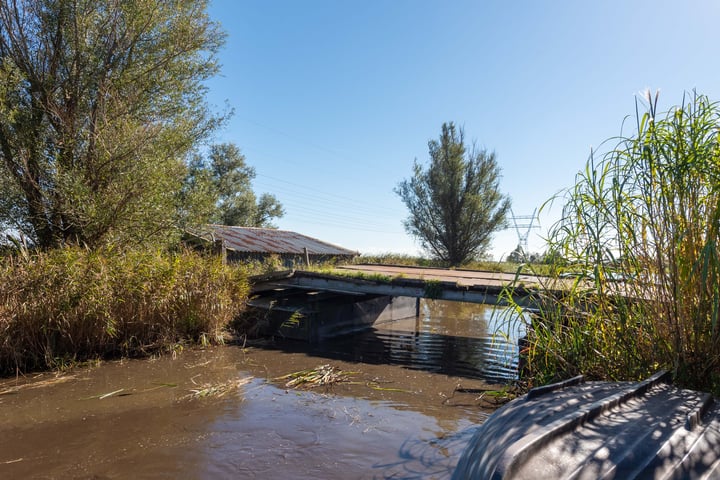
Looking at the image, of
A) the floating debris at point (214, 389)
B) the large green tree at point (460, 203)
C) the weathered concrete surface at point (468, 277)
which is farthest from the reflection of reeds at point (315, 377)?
the large green tree at point (460, 203)

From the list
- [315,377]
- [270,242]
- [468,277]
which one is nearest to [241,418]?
[315,377]

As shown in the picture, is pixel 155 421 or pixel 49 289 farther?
pixel 49 289

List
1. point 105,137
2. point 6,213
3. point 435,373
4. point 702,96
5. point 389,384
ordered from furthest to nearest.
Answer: point 105,137 < point 6,213 < point 435,373 < point 389,384 < point 702,96

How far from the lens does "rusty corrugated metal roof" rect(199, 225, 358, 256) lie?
67.2 feet

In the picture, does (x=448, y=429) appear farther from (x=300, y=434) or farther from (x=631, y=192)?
(x=631, y=192)

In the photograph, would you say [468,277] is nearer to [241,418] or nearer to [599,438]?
[241,418]

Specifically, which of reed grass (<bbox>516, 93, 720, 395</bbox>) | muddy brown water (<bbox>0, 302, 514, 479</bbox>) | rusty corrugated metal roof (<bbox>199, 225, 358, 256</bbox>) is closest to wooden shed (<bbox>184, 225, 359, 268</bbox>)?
rusty corrugated metal roof (<bbox>199, 225, 358, 256</bbox>)

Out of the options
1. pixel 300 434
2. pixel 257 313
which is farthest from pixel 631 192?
pixel 257 313

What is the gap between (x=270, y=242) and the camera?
906 inches

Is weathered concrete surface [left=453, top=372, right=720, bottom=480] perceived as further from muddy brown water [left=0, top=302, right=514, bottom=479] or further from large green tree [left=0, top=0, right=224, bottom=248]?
large green tree [left=0, top=0, right=224, bottom=248]

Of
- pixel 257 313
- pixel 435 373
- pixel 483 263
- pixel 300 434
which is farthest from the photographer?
pixel 483 263

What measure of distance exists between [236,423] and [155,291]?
5.30 meters

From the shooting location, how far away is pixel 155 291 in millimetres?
10383

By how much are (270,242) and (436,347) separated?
1263 cm
